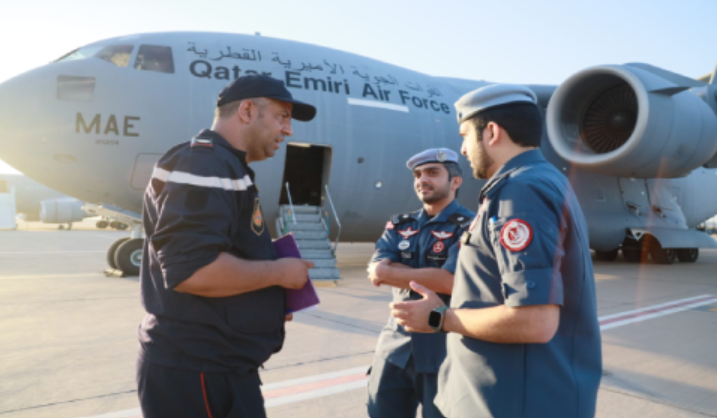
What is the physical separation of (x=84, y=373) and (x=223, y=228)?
3.12 meters

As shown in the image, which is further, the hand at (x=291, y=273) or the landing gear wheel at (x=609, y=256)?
the landing gear wheel at (x=609, y=256)

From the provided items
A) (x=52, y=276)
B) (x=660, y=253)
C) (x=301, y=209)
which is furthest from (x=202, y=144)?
(x=660, y=253)

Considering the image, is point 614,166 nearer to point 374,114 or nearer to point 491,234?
point 374,114

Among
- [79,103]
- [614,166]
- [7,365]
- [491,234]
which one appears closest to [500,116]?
[491,234]

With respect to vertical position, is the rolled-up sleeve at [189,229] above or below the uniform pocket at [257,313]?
above

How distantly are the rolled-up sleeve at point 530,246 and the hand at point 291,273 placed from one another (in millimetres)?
644

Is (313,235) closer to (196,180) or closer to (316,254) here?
(316,254)

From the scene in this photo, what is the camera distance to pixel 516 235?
4.51 ft

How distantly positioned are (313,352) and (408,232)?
2.26 metres

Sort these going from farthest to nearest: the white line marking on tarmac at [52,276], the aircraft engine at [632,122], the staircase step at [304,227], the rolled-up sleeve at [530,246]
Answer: the aircraft engine at [632,122] → the white line marking on tarmac at [52,276] → the staircase step at [304,227] → the rolled-up sleeve at [530,246]

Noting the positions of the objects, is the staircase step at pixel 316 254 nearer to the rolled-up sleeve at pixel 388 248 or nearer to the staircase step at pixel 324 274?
the staircase step at pixel 324 274

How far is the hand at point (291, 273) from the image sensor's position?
169 centimetres

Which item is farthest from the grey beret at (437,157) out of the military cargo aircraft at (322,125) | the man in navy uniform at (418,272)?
the military cargo aircraft at (322,125)

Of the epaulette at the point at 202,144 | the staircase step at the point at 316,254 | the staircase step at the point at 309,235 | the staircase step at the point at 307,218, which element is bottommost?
the staircase step at the point at 316,254
